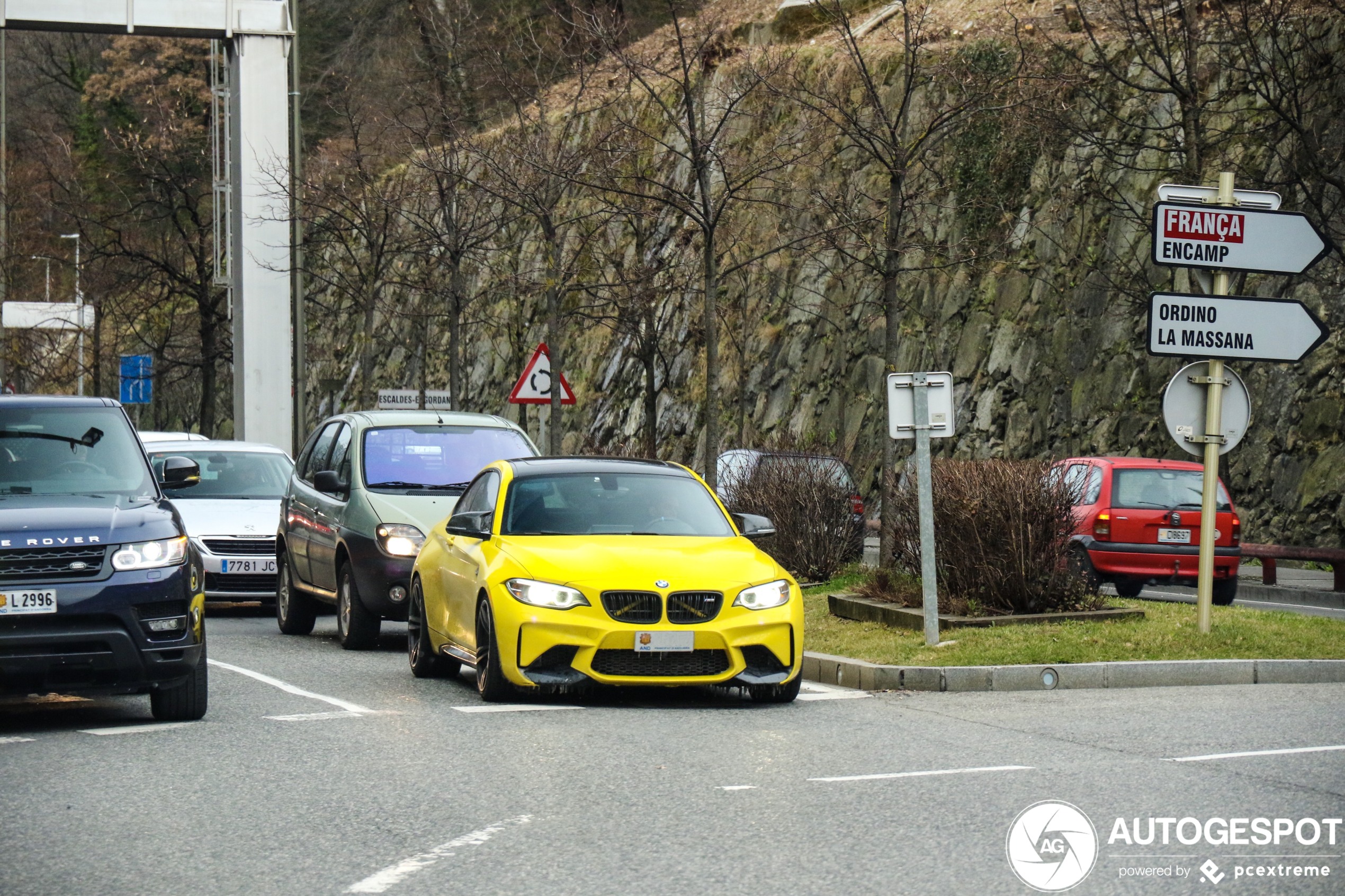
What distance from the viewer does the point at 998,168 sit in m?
31.2

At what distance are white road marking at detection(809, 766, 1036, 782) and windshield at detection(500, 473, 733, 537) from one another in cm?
344

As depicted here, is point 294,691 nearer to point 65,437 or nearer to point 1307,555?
point 65,437

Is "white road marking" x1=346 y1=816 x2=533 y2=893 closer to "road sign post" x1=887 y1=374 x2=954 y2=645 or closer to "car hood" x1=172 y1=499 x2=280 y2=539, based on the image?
"road sign post" x1=887 y1=374 x2=954 y2=645

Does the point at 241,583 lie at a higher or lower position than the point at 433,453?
lower

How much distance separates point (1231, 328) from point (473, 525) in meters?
6.17

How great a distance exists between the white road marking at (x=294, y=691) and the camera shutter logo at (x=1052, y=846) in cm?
448

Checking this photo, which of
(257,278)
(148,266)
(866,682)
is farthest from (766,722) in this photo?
(148,266)

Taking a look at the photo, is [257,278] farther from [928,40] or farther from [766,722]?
[766,722]

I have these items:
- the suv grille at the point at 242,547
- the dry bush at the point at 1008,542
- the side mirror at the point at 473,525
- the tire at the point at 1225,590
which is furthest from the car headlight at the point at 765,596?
the tire at the point at 1225,590

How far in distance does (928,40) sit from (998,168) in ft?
16.4

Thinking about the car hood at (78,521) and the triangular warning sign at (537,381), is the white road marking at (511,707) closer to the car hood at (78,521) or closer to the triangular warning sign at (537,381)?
the car hood at (78,521)

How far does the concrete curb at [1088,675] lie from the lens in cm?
1137

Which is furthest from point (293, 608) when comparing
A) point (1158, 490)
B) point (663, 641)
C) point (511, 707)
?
point (1158, 490)

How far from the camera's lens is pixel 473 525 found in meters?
11.1
